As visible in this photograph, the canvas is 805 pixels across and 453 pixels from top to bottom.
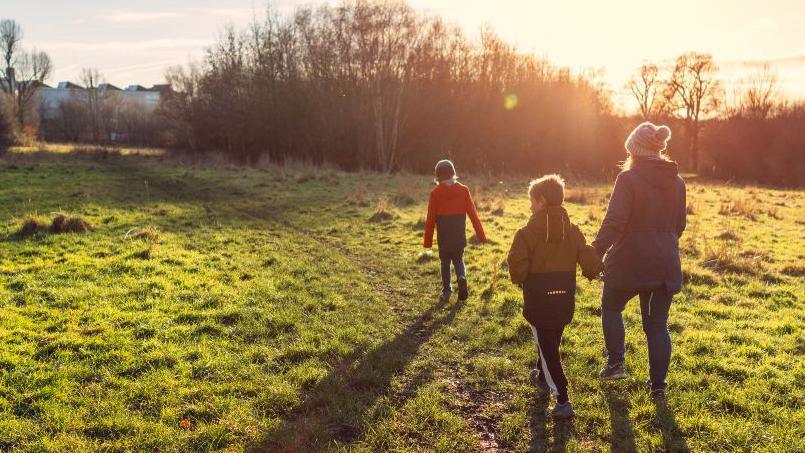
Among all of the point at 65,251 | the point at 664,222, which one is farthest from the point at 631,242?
the point at 65,251

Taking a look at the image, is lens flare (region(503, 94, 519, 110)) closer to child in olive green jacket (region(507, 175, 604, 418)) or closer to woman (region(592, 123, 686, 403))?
woman (region(592, 123, 686, 403))

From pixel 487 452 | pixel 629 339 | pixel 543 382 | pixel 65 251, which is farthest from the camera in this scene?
pixel 65 251

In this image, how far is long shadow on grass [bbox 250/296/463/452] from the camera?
4.00 meters

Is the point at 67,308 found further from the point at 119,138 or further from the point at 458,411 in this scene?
the point at 119,138

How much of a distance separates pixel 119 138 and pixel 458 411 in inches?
3061

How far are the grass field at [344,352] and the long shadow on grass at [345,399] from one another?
0.02 meters

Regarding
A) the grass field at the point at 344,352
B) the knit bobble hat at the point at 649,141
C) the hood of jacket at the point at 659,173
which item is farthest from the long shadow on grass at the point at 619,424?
the knit bobble hat at the point at 649,141

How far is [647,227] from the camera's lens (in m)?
4.14

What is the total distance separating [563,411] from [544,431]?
10.3 inches

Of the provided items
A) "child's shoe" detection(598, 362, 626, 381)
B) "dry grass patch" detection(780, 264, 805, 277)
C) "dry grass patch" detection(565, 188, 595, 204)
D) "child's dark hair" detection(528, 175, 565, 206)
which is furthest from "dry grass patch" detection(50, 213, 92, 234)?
"dry grass patch" detection(565, 188, 595, 204)

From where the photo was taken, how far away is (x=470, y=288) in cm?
828

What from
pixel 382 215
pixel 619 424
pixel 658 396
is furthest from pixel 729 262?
pixel 382 215

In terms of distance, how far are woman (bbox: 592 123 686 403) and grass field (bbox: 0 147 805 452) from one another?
107cm

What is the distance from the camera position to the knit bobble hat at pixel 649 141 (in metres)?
4.14
